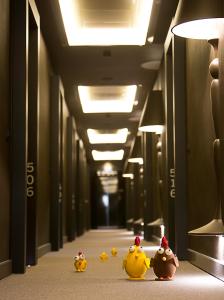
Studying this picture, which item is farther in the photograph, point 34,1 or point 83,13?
point 83,13

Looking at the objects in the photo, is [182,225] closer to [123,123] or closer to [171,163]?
[171,163]

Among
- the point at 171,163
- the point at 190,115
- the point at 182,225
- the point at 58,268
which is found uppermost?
the point at 190,115

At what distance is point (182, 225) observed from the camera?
631cm

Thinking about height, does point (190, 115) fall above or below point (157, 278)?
above

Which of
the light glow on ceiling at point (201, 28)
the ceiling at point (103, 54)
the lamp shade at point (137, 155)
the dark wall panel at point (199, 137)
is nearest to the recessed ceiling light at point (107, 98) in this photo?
the ceiling at point (103, 54)

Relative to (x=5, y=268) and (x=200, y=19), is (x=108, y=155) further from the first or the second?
(x=200, y=19)

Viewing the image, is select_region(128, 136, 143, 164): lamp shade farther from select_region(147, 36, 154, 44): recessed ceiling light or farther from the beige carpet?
the beige carpet

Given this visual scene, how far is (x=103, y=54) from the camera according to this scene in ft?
26.9

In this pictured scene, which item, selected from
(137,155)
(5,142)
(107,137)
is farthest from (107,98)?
(5,142)

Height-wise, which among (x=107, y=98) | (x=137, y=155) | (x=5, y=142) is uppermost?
(x=107, y=98)

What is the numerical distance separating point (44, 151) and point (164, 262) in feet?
12.9

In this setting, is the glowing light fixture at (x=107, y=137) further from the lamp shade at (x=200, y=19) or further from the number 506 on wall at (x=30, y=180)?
the lamp shade at (x=200, y=19)

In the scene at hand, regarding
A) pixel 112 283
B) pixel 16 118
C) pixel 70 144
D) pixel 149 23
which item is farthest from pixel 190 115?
pixel 70 144

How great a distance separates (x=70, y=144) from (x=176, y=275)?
24.1ft
